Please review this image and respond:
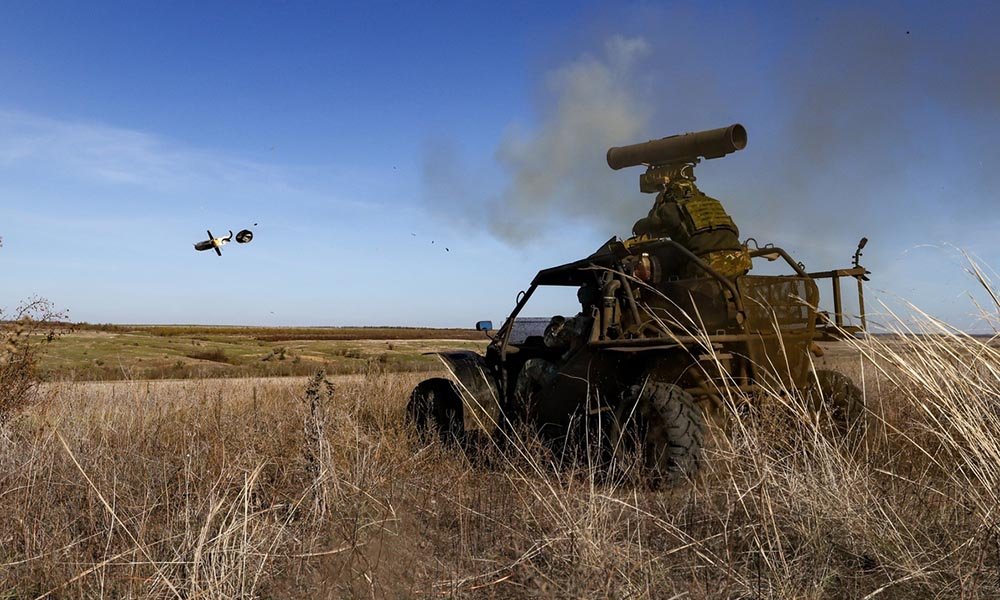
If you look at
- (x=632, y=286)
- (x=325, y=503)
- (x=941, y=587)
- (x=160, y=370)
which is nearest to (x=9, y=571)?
(x=325, y=503)

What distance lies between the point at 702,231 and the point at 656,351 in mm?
1047

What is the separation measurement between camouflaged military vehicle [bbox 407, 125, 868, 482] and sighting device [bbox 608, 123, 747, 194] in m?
0.01

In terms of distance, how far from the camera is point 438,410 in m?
6.92

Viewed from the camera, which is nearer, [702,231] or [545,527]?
[545,527]

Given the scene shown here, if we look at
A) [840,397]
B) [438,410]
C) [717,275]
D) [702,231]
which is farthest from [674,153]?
[438,410]

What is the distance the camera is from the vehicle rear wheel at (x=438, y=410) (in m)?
6.56

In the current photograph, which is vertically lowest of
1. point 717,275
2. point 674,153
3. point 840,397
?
point 840,397

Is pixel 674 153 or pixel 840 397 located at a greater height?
pixel 674 153

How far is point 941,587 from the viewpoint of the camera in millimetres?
2643

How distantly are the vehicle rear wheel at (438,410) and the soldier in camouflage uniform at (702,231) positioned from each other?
221cm

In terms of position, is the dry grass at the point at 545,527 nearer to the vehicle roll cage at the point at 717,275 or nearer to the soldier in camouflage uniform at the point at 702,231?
the vehicle roll cage at the point at 717,275

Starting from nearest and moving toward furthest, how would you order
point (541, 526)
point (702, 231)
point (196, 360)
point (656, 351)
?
point (541, 526) < point (656, 351) < point (702, 231) < point (196, 360)

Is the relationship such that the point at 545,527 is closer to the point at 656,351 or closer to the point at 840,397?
the point at 656,351

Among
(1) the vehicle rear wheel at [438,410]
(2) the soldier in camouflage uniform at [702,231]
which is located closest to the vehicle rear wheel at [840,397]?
(2) the soldier in camouflage uniform at [702,231]
